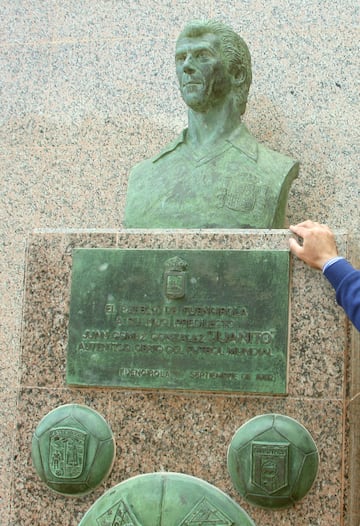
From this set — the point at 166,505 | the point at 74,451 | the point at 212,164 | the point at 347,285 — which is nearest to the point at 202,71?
the point at 212,164

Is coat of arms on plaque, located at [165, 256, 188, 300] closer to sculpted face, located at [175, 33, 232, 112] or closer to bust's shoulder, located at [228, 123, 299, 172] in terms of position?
bust's shoulder, located at [228, 123, 299, 172]

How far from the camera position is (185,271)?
372 centimetres

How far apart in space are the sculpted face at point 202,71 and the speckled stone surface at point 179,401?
82cm

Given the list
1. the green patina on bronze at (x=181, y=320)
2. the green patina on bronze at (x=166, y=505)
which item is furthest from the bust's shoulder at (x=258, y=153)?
the green patina on bronze at (x=166, y=505)

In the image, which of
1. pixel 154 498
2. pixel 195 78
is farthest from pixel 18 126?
pixel 154 498

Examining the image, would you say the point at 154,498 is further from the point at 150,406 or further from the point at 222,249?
the point at 222,249

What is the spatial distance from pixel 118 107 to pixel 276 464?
2.57m

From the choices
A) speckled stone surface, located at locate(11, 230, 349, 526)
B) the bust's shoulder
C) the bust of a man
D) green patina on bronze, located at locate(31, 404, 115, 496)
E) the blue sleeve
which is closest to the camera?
the blue sleeve

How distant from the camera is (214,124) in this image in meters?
4.35

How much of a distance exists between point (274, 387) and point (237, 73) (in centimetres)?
161

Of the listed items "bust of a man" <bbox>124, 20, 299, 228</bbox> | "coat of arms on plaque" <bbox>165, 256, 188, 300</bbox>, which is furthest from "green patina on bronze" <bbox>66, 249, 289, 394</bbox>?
"bust of a man" <bbox>124, 20, 299, 228</bbox>

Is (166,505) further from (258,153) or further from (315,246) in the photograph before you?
(258,153)

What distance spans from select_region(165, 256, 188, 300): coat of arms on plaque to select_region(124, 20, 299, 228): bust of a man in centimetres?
33

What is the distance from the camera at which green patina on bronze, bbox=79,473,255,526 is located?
3477mm
